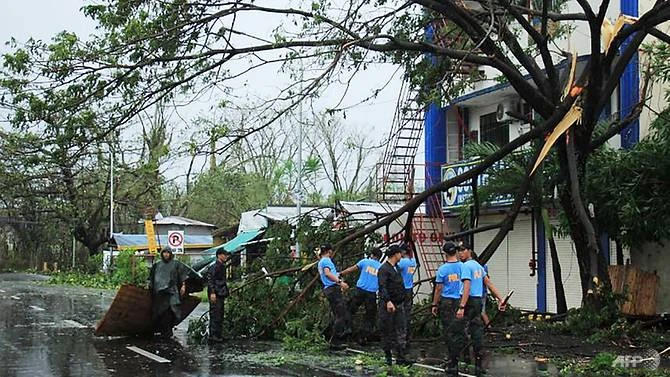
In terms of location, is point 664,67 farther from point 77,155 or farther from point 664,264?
point 77,155

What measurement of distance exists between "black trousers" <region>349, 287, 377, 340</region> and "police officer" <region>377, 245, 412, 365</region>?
1.99 m

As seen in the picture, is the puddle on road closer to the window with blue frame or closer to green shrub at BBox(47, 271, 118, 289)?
the window with blue frame

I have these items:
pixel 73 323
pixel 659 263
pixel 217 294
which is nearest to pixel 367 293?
pixel 217 294

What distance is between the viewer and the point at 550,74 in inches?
676

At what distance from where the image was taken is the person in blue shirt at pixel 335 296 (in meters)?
15.4

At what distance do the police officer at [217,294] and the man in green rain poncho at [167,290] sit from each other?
30.1 inches

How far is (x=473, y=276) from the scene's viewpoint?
12523 millimetres

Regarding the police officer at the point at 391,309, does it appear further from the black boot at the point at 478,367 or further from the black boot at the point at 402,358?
the black boot at the point at 478,367

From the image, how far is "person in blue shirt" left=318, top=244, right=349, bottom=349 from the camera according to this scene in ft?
50.4

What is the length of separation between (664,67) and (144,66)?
10.5 meters

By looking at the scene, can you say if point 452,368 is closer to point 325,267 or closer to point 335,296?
point 335,296

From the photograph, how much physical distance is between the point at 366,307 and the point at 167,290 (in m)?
4.24

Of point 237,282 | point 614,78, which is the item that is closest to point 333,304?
A: point 237,282

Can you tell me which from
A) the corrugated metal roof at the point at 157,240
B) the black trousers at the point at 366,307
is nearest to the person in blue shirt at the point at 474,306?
the black trousers at the point at 366,307
